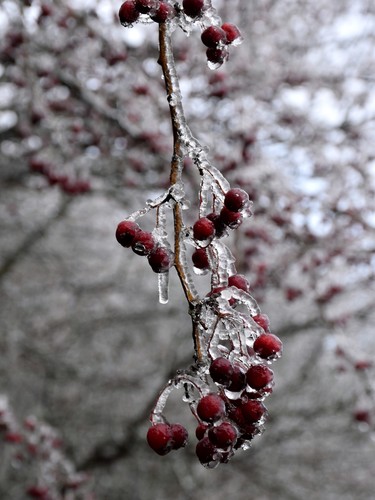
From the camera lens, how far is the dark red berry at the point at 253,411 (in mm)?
917

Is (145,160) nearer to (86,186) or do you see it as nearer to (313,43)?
(86,186)

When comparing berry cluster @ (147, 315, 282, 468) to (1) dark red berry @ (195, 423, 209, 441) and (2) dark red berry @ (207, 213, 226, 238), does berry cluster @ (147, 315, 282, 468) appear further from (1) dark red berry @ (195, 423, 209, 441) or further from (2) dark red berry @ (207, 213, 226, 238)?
(2) dark red berry @ (207, 213, 226, 238)

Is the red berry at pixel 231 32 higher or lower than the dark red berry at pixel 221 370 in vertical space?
higher

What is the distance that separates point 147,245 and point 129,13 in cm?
41

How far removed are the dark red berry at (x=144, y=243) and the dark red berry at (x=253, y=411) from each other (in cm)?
30

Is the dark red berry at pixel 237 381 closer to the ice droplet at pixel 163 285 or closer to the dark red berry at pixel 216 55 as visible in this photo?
the ice droplet at pixel 163 285

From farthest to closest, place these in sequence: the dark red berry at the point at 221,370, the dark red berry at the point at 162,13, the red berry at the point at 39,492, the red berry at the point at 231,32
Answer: the red berry at the point at 39,492
the red berry at the point at 231,32
the dark red berry at the point at 162,13
the dark red berry at the point at 221,370

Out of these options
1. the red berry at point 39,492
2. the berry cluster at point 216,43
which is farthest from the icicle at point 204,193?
the red berry at point 39,492

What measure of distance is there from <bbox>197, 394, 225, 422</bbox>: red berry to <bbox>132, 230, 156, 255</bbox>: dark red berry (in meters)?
0.26

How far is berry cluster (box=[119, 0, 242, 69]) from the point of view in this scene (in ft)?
3.25

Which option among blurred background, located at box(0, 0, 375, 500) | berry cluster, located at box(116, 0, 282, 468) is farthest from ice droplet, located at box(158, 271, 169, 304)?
blurred background, located at box(0, 0, 375, 500)

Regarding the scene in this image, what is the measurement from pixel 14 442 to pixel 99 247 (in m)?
6.91

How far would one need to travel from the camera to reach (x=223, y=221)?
39.5 inches

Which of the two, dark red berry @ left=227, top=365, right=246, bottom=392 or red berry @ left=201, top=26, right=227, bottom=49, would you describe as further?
red berry @ left=201, top=26, right=227, bottom=49
